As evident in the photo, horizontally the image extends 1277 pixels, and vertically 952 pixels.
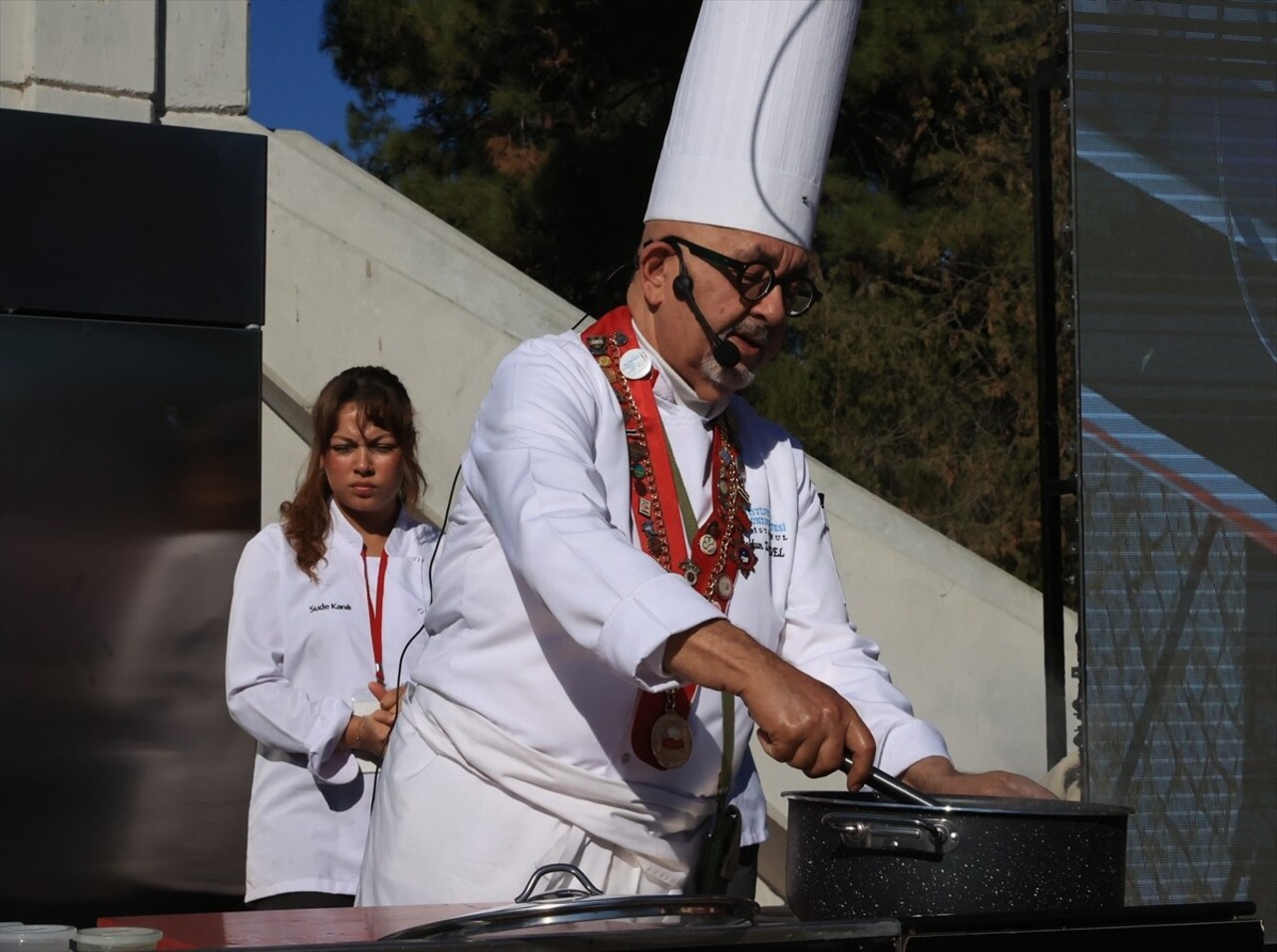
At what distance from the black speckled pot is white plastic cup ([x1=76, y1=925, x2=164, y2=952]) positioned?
27.0 inches

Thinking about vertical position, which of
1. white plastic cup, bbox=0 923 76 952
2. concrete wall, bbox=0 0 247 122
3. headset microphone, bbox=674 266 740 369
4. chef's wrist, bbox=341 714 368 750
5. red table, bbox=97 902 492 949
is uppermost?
concrete wall, bbox=0 0 247 122

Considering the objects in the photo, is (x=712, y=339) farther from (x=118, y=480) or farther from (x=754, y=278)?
(x=118, y=480)

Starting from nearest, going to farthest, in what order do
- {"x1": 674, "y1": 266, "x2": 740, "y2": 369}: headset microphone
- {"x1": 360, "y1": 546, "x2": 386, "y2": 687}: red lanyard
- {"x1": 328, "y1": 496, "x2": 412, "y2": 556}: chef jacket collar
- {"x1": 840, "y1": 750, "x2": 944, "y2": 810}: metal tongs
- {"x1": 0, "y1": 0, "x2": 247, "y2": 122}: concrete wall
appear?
1. {"x1": 840, "y1": 750, "x2": 944, "y2": 810}: metal tongs
2. {"x1": 674, "y1": 266, "x2": 740, "y2": 369}: headset microphone
3. {"x1": 360, "y1": 546, "x2": 386, "y2": 687}: red lanyard
4. {"x1": 328, "y1": 496, "x2": 412, "y2": 556}: chef jacket collar
5. {"x1": 0, "y1": 0, "x2": 247, "y2": 122}: concrete wall

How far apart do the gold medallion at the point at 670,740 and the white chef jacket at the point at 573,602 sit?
0.03 meters

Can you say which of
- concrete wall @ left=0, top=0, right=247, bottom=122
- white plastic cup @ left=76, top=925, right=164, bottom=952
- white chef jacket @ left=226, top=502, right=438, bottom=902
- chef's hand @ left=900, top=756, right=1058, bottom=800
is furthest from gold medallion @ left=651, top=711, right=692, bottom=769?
concrete wall @ left=0, top=0, right=247, bottom=122

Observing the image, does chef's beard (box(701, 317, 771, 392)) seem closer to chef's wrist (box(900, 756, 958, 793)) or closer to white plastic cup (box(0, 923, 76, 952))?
chef's wrist (box(900, 756, 958, 793))

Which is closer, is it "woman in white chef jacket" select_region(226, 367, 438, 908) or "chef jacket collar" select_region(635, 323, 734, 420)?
"chef jacket collar" select_region(635, 323, 734, 420)

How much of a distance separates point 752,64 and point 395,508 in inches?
64.3

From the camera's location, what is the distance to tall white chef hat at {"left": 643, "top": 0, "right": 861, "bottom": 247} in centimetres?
263

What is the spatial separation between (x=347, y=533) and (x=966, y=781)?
202cm

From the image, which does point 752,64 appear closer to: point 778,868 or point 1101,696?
point 1101,696

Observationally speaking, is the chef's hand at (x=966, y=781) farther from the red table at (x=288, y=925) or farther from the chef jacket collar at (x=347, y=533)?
the chef jacket collar at (x=347, y=533)

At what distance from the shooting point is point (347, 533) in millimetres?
3885

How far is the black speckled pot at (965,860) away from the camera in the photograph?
1741 millimetres
